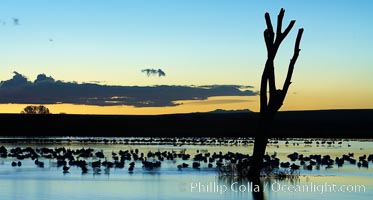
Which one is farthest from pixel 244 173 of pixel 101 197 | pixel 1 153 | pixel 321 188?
pixel 1 153

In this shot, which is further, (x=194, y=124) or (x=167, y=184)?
(x=194, y=124)

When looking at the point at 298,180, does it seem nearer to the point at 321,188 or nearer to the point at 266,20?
the point at 321,188

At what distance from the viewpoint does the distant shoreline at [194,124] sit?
103 m

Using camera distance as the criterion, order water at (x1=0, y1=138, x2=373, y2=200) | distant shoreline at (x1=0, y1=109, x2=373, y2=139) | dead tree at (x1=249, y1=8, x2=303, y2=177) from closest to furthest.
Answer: water at (x1=0, y1=138, x2=373, y2=200) < dead tree at (x1=249, y1=8, x2=303, y2=177) < distant shoreline at (x1=0, y1=109, x2=373, y2=139)

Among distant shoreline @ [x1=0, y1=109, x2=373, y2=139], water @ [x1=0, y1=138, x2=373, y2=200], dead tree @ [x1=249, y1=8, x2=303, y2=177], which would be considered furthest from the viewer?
distant shoreline @ [x1=0, y1=109, x2=373, y2=139]

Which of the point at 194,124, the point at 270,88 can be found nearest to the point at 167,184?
the point at 270,88

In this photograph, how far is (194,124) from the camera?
124625 mm

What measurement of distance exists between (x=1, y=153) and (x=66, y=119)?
295ft

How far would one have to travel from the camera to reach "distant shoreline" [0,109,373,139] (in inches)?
4053

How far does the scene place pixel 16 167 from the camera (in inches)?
1300

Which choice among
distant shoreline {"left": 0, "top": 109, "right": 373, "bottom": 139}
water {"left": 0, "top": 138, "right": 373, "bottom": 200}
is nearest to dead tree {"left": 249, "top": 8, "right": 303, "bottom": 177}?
water {"left": 0, "top": 138, "right": 373, "bottom": 200}

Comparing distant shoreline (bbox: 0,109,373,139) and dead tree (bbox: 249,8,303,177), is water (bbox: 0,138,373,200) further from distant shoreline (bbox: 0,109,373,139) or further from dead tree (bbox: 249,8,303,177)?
distant shoreline (bbox: 0,109,373,139)

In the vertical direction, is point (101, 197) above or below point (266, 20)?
below

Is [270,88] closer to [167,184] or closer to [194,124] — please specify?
[167,184]
